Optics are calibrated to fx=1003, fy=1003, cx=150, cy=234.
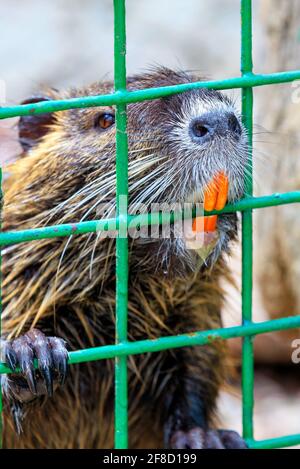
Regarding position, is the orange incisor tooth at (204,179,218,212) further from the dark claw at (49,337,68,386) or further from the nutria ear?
the nutria ear

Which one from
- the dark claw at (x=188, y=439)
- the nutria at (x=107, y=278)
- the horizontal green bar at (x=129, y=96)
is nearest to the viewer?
the horizontal green bar at (x=129, y=96)

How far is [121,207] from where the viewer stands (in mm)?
3152

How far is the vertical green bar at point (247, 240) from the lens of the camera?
3264 mm

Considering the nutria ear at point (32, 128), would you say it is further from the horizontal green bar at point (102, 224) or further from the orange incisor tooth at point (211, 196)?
the orange incisor tooth at point (211, 196)

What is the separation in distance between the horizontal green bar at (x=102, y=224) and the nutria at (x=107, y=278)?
0.06 m

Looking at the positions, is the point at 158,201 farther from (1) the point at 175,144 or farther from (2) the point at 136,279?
(2) the point at 136,279

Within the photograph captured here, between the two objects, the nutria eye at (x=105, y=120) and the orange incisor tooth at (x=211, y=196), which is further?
the nutria eye at (x=105, y=120)

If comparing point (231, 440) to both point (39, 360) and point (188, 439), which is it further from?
point (39, 360)

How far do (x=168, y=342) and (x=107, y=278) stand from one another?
0.49 m

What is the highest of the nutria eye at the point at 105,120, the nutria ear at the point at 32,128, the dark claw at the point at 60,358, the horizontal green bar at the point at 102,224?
the nutria ear at the point at 32,128

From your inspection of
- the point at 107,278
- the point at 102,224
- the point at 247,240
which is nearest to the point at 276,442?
the point at 247,240

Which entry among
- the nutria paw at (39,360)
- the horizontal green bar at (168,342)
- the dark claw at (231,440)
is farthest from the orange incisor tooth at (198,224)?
the dark claw at (231,440)

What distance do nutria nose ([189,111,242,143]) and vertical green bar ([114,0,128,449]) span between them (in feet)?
0.71
